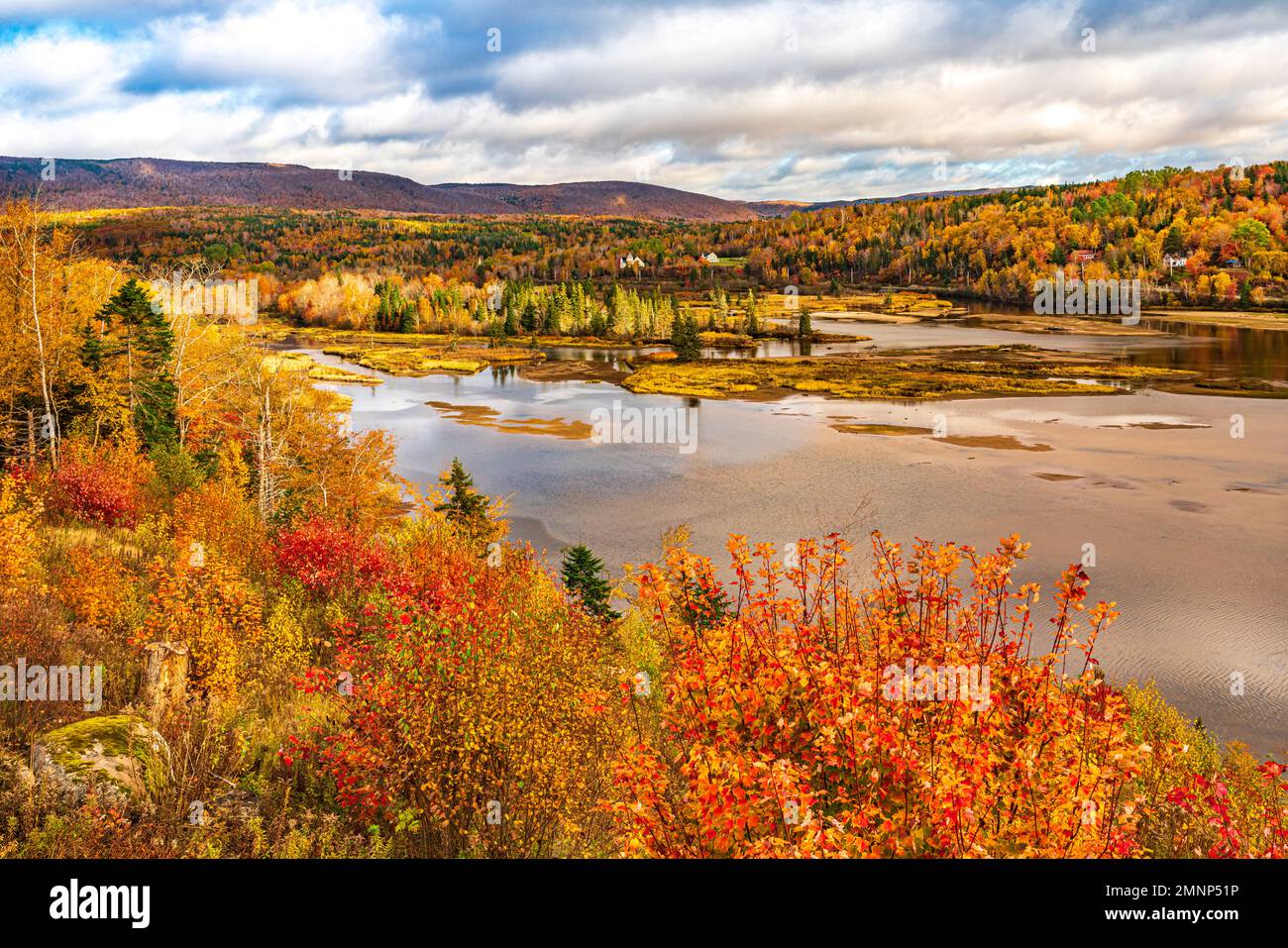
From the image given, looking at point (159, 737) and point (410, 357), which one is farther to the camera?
point (410, 357)

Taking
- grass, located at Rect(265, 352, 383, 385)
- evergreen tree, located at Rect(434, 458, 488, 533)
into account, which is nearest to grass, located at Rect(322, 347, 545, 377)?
grass, located at Rect(265, 352, 383, 385)

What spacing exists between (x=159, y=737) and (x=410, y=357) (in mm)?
110558

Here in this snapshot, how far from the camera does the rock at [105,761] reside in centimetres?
962

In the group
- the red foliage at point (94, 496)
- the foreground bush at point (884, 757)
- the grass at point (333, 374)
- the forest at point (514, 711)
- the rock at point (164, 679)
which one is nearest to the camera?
the foreground bush at point (884, 757)

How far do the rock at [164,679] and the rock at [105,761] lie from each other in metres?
1.33

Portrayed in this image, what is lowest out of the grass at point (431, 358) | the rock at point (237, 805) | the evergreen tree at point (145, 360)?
the rock at point (237, 805)

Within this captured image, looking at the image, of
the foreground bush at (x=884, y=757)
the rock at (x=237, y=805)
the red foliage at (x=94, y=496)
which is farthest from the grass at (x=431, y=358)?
the foreground bush at (x=884, y=757)

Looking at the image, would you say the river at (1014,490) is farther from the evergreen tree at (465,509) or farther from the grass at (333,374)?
the grass at (333,374)

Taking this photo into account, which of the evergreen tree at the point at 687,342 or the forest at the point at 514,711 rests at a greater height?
the evergreen tree at the point at 687,342

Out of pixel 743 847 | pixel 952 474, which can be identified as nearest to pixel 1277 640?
pixel 952 474

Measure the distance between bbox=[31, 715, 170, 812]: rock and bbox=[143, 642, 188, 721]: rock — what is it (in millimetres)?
1332
